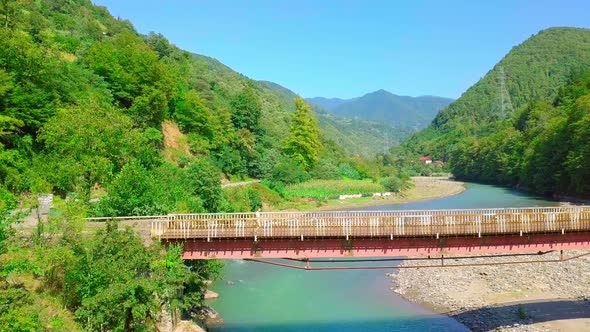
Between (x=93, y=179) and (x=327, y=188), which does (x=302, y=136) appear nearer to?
(x=327, y=188)

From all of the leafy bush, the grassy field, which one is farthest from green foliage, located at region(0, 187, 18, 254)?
the leafy bush

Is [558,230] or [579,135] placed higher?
[579,135]

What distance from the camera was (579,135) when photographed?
73.9 metres

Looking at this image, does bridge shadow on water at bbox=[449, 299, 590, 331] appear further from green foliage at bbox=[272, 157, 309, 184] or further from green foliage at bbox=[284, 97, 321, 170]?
green foliage at bbox=[284, 97, 321, 170]

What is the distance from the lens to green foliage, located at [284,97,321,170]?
8912 cm

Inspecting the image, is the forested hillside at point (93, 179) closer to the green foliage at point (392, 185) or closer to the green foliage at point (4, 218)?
the green foliage at point (4, 218)

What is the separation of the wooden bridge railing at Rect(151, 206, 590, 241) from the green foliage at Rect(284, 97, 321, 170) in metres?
64.2

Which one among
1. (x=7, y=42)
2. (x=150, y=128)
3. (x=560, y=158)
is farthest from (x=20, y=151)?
(x=560, y=158)

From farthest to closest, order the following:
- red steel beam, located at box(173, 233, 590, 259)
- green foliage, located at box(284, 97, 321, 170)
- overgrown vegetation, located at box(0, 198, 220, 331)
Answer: green foliage, located at box(284, 97, 321, 170) → red steel beam, located at box(173, 233, 590, 259) → overgrown vegetation, located at box(0, 198, 220, 331)

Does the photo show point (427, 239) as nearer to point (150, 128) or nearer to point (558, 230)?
point (558, 230)

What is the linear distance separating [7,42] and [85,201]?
1484 centimetres

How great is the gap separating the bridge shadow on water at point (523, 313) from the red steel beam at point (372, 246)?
5961 mm

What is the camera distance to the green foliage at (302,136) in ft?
292

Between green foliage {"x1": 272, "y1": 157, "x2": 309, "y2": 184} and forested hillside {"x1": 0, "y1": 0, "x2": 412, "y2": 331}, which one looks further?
green foliage {"x1": 272, "y1": 157, "x2": 309, "y2": 184}
